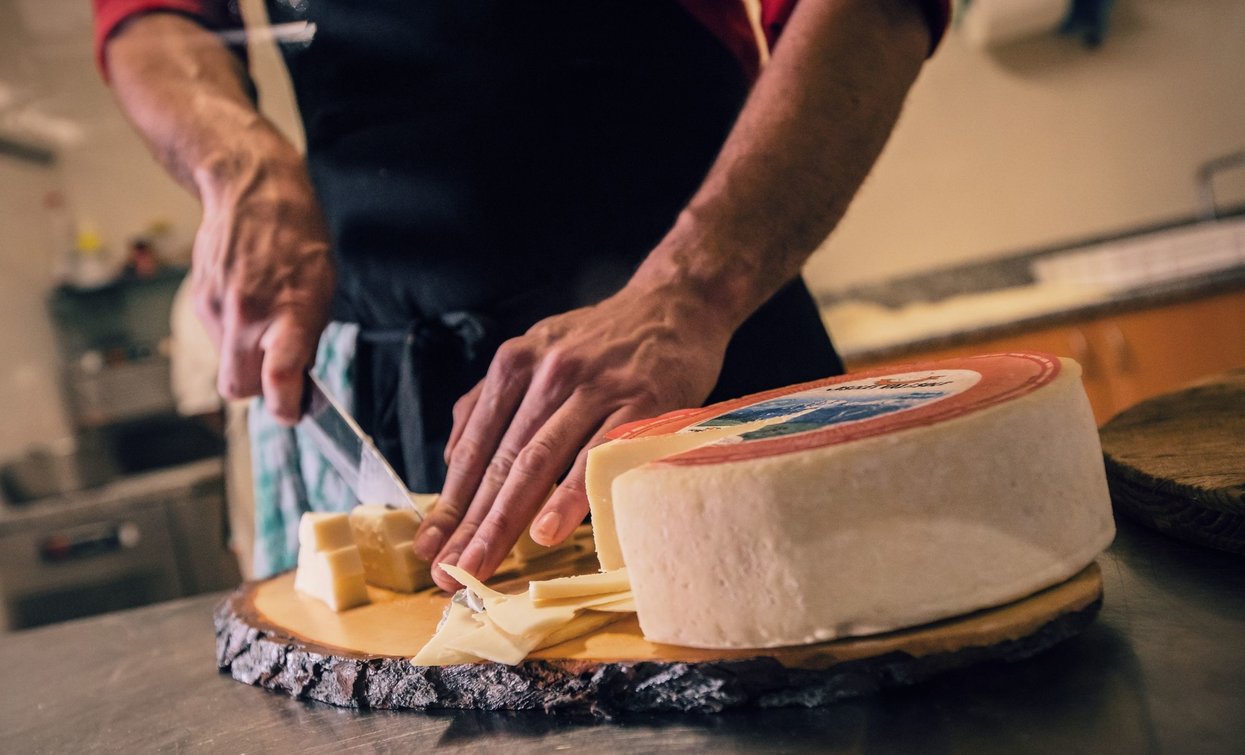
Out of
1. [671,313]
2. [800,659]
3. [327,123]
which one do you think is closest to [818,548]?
[800,659]

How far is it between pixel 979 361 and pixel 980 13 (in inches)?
93.1

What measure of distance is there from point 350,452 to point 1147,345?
1.92 m

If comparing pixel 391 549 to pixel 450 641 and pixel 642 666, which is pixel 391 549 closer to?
pixel 450 641

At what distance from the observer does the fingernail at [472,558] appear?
75cm

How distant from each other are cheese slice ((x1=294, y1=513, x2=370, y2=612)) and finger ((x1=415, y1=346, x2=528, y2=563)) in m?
0.06

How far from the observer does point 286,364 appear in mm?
972

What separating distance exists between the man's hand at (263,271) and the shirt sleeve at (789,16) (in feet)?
1.74

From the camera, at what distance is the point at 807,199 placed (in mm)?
940

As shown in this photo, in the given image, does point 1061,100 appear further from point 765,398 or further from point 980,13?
point 765,398

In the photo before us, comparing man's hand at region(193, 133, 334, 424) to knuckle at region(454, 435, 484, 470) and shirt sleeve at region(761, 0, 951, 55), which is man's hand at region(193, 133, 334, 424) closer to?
knuckle at region(454, 435, 484, 470)

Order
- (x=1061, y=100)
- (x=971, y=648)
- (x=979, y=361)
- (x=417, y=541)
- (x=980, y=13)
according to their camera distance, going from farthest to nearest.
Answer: (x=1061, y=100) < (x=980, y=13) < (x=417, y=541) < (x=979, y=361) < (x=971, y=648)

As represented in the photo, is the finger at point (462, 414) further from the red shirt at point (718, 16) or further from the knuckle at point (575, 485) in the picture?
the red shirt at point (718, 16)

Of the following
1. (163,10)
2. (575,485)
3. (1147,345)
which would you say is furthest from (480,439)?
(1147,345)

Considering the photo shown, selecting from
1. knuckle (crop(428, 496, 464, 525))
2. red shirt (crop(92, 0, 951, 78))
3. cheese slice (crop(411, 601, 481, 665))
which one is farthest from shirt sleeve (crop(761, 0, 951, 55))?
cheese slice (crop(411, 601, 481, 665))
